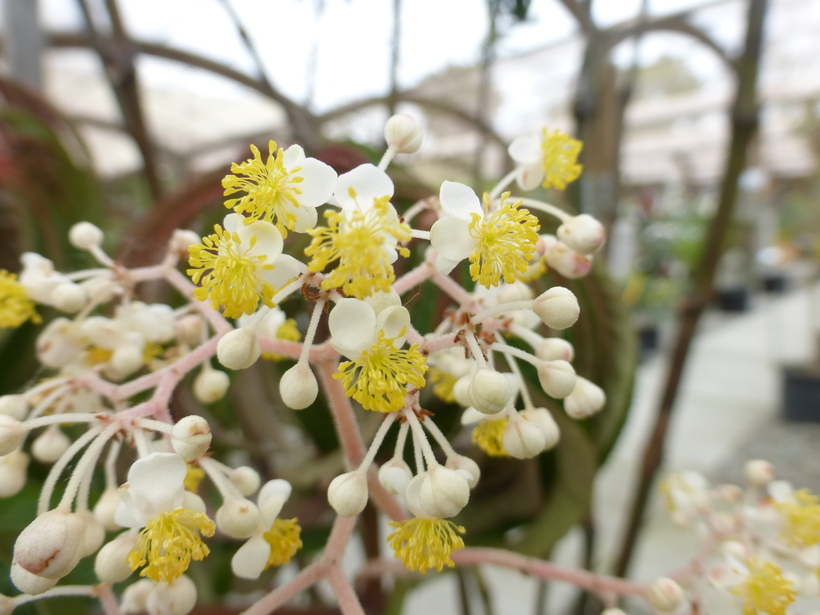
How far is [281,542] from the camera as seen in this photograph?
204mm

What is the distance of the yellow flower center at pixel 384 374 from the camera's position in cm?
15

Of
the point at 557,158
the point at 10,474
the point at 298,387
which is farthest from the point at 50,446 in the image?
the point at 557,158

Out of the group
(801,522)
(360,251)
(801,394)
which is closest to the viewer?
(360,251)

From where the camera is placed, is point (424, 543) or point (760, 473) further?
point (760, 473)

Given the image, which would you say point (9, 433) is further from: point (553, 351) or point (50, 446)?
point (553, 351)

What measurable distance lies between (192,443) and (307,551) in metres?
0.22

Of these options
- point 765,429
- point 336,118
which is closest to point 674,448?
point 765,429

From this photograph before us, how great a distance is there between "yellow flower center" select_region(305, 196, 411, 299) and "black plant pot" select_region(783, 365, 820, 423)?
203 cm

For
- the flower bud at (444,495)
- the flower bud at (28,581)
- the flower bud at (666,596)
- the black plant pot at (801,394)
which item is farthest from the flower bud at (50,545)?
the black plant pot at (801,394)

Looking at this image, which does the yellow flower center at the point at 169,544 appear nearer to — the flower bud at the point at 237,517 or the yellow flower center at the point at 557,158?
the flower bud at the point at 237,517

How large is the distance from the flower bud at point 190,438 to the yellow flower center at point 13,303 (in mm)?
113

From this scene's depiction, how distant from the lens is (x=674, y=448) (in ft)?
5.09

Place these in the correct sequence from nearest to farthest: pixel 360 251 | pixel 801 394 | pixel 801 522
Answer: pixel 360 251, pixel 801 522, pixel 801 394

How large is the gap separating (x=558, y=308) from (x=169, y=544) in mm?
133
